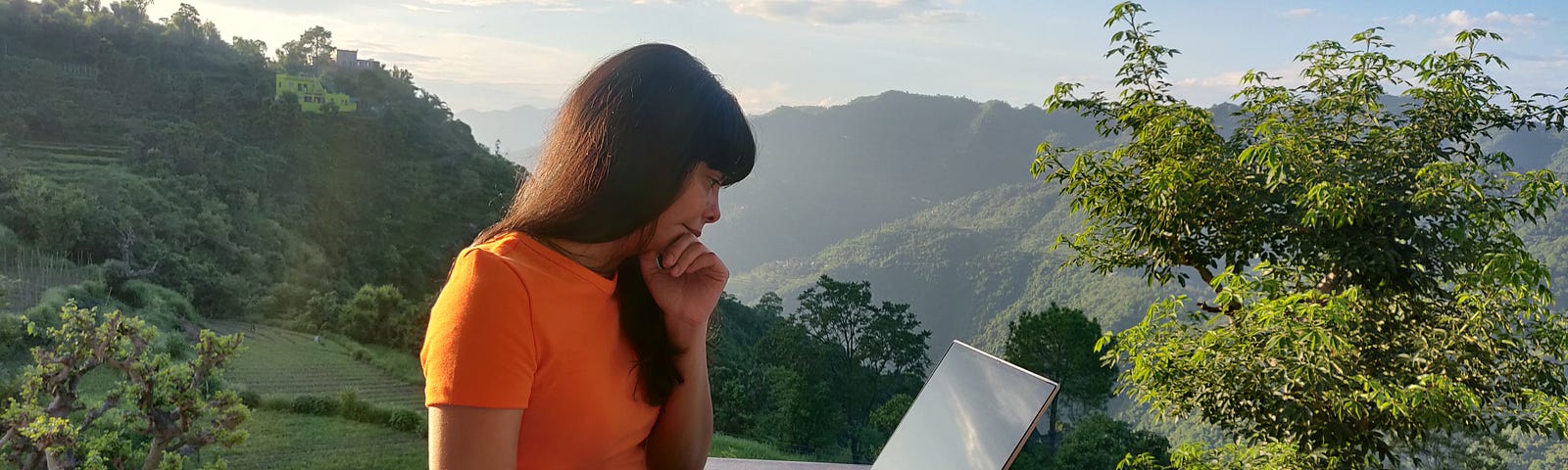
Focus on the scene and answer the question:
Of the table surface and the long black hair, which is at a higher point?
the long black hair

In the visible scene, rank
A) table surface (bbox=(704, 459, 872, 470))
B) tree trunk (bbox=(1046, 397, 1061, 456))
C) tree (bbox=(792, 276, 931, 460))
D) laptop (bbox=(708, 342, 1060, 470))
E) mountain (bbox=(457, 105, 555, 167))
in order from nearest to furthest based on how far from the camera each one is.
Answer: laptop (bbox=(708, 342, 1060, 470)) < table surface (bbox=(704, 459, 872, 470)) < tree trunk (bbox=(1046, 397, 1061, 456)) < mountain (bbox=(457, 105, 555, 167)) < tree (bbox=(792, 276, 931, 460))

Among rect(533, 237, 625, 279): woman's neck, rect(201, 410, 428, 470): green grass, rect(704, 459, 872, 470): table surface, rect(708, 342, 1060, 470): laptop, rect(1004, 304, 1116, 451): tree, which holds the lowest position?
rect(201, 410, 428, 470): green grass

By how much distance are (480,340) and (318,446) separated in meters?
5.14

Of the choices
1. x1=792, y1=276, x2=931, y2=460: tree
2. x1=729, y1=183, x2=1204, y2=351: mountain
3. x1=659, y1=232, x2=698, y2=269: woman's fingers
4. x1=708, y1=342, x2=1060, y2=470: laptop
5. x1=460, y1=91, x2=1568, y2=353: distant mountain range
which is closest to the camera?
x1=659, y1=232, x2=698, y2=269: woman's fingers

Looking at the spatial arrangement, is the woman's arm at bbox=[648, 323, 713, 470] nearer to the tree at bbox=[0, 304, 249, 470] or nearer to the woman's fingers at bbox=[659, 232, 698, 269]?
the woman's fingers at bbox=[659, 232, 698, 269]

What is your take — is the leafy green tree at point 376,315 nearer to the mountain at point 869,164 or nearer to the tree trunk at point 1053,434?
the tree trunk at point 1053,434

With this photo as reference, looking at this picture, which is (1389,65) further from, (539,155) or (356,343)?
(356,343)

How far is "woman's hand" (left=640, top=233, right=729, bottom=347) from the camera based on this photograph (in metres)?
1.06

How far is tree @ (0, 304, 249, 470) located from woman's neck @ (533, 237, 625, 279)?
3811 mm

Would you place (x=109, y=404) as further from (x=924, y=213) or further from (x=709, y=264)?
(x=924, y=213)

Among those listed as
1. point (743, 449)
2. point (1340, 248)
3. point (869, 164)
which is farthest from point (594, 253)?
point (869, 164)

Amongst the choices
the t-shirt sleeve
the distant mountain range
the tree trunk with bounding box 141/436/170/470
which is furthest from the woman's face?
the distant mountain range

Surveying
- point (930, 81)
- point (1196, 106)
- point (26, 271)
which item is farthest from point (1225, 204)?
point (26, 271)

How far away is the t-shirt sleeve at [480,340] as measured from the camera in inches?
30.0
